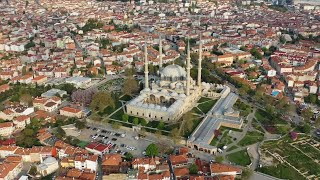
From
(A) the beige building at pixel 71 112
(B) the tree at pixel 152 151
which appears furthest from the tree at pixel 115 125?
(B) the tree at pixel 152 151

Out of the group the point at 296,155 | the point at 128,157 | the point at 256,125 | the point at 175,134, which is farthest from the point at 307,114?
the point at 128,157

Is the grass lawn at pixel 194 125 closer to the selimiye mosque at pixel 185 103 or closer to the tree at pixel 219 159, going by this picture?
the selimiye mosque at pixel 185 103

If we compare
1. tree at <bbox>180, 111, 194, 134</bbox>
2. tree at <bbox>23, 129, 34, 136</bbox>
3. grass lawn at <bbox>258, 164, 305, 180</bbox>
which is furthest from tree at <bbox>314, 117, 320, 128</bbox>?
tree at <bbox>23, 129, 34, 136</bbox>

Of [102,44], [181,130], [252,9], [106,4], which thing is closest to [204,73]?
[181,130]

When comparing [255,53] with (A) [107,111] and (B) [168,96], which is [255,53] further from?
(A) [107,111]

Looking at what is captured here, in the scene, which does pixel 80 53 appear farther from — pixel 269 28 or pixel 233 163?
pixel 269 28
